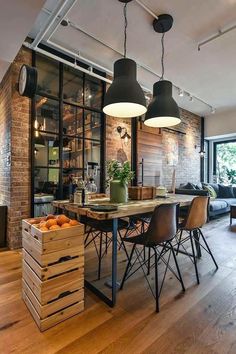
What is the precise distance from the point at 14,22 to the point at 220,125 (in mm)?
6549

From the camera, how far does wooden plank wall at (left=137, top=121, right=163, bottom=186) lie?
16.9 ft

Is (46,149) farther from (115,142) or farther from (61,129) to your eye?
(115,142)

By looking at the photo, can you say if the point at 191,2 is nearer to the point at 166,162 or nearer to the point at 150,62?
the point at 150,62

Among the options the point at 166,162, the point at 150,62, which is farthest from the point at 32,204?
the point at 166,162

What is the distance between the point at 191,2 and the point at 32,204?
3438 mm

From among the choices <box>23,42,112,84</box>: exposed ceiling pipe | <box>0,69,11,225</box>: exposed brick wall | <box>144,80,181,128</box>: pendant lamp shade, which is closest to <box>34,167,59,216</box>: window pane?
<box>0,69,11,225</box>: exposed brick wall

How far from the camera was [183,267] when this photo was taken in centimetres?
267

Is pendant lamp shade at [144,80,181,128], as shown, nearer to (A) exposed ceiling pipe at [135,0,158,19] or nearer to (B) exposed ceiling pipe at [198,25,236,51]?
(A) exposed ceiling pipe at [135,0,158,19]

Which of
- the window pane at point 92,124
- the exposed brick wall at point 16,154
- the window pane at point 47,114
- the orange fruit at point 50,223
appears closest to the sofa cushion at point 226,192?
the window pane at point 92,124

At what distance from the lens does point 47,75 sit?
3709 millimetres

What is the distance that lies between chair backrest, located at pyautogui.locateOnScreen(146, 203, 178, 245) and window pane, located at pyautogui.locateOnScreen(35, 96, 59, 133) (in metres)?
2.57

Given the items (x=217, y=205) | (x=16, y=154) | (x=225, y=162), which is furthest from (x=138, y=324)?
(x=225, y=162)

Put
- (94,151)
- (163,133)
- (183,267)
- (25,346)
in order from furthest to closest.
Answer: (163,133) → (94,151) → (183,267) → (25,346)

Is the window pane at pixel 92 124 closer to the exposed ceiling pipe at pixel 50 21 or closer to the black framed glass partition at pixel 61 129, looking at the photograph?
the black framed glass partition at pixel 61 129
